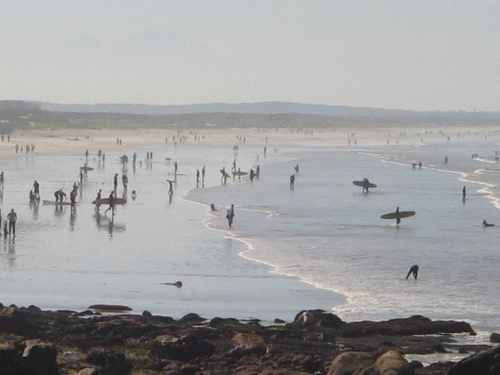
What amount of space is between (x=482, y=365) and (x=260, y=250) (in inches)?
930

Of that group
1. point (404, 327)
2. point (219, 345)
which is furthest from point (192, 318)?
point (404, 327)

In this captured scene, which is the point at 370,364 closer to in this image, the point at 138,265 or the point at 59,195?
the point at 138,265

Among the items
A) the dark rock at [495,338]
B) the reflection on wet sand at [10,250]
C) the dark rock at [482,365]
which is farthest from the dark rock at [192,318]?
the reflection on wet sand at [10,250]

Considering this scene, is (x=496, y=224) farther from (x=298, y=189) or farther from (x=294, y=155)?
(x=294, y=155)

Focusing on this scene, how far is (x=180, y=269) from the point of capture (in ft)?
109

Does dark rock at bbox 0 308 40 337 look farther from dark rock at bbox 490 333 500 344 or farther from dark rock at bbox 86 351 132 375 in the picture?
Result: dark rock at bbox 490 333 500 344

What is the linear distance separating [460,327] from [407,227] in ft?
Result: 80.3

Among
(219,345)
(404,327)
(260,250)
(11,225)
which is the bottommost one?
(260,250)

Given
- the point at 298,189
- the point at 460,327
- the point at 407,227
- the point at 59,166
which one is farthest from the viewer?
the point at 59,166

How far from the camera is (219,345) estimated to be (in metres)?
20.1

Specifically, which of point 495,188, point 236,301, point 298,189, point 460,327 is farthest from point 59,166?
point 460,327

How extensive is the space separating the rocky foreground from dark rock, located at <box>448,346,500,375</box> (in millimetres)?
14

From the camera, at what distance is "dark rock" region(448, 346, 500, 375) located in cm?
1483

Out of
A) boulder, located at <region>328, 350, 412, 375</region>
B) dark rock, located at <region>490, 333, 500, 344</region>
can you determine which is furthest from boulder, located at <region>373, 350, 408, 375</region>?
dark rock, located at <region>490, 333, 500, 344</region>
